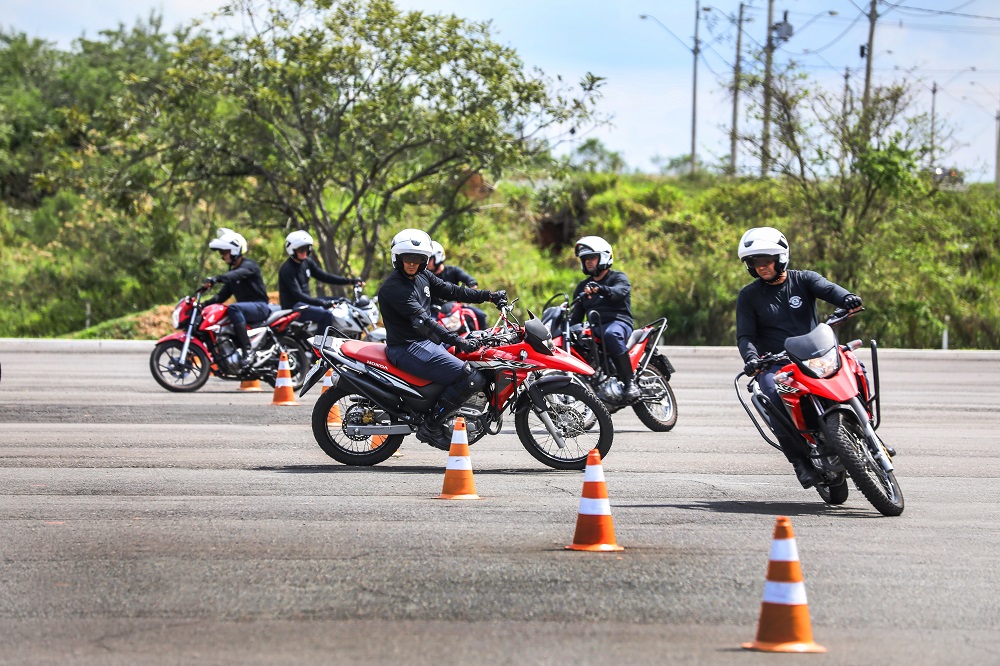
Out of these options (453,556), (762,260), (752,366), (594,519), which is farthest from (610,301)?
(453,556)

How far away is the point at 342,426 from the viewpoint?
11.1m

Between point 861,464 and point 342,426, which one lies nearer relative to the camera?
point 861,464

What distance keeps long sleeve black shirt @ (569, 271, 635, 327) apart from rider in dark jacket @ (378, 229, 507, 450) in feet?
11.4

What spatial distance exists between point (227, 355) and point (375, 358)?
7165 millimetres

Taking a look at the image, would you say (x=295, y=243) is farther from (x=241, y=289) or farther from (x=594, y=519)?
(x=594, y=519)

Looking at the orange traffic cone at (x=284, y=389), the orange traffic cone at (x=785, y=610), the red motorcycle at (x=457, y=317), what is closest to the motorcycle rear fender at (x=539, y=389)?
the orange traffic cone at (x=785, y=610)

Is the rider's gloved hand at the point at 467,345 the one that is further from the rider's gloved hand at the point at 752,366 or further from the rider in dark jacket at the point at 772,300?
the rider's gloved hand at the point at 752,366

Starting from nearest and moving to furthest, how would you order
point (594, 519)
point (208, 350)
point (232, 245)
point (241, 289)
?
point (594, 519)
point (208, 350)
point (232, 245)
point (241, 289)

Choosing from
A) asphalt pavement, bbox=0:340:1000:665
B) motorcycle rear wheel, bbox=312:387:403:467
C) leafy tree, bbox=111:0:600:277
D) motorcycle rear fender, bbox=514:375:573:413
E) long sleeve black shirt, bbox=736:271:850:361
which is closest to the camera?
asphalt pavement, bbox=0:340:1000:665

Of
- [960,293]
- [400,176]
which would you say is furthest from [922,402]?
[960,293]

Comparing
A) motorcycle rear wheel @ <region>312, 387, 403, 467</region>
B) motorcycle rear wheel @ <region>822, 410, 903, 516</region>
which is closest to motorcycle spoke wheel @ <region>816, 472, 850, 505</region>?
motorcycle rear wheel @ <region>822, 410, 903, 516</region>

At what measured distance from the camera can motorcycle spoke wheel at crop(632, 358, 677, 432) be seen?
46.4 ft

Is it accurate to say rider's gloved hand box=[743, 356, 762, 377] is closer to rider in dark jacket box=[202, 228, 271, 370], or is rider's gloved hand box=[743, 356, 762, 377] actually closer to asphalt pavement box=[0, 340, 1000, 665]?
asphalt pavement box=[0, 340, 1000, 665]

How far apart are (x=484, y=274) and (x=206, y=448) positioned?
96.7 feet
